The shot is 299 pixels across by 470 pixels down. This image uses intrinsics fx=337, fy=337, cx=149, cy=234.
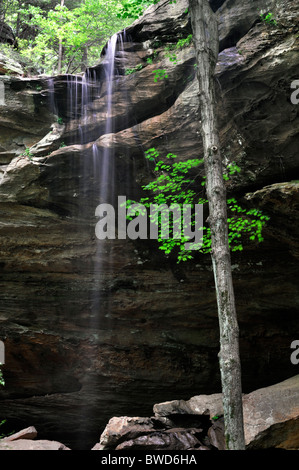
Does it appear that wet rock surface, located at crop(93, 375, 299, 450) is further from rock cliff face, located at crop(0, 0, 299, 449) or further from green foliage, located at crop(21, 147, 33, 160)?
green foliage, located at crop(21, 147, 33, 160)

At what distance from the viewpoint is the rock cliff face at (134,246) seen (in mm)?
7992

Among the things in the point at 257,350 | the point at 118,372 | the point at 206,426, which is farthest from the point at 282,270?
the point at 118,372

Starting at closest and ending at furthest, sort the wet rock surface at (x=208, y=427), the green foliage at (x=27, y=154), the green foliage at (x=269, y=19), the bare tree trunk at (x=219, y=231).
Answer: the bare tree trunk at (x=219, y=231) < the wet rock surface at (x=208, y=427) < the green foliage at (x=269, y=19) < the green foliage at (x=27, y=154)

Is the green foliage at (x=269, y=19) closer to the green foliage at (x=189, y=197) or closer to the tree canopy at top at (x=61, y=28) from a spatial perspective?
the green foliage at (x=189, y=197)

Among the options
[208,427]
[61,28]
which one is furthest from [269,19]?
[61,28]

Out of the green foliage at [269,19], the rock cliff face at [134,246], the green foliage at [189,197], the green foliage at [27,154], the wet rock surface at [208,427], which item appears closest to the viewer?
the wet rock surface at [208,427]

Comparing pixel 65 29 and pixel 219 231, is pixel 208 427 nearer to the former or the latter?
pixel 219 231

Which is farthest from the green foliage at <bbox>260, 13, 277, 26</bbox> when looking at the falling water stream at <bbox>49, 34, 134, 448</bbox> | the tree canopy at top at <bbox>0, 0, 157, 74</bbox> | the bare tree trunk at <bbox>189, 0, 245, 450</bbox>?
the tree canopy at top at <bbox>0, 0, 157, 74</bbox>

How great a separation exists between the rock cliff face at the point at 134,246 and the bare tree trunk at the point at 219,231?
5.38ft

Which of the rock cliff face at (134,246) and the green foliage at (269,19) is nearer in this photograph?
the green foliage at (269,19)

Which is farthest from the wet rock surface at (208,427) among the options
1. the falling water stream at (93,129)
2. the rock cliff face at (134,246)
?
the falling water stream at (93,129)

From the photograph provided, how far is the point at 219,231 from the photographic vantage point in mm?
5703
